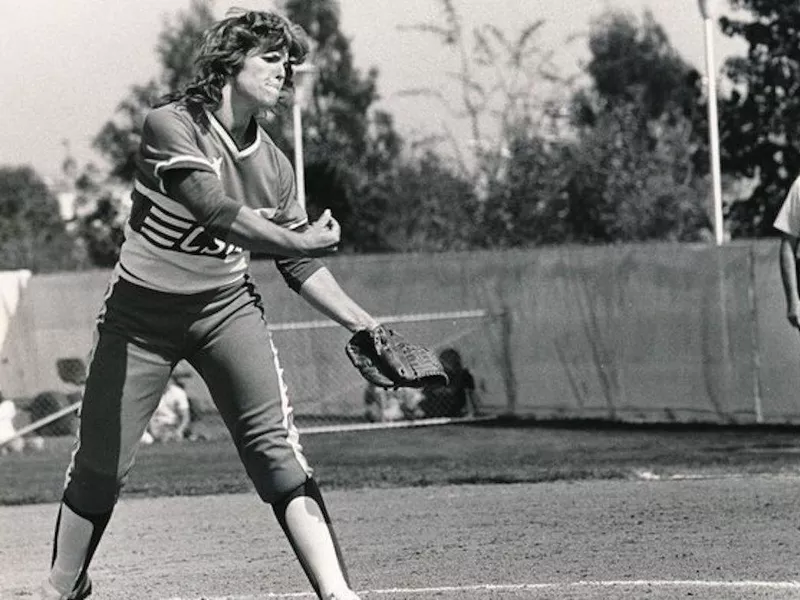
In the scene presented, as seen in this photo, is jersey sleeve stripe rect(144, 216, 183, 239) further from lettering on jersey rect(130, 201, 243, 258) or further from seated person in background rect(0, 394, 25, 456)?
seated person in background rect(0, 394, 25, 456)

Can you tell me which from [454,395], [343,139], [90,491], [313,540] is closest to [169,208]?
[90,491]

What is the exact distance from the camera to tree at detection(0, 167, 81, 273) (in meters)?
42.1

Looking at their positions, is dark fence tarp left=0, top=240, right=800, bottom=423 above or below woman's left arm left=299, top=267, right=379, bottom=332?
below

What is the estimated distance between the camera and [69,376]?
62.2 ft

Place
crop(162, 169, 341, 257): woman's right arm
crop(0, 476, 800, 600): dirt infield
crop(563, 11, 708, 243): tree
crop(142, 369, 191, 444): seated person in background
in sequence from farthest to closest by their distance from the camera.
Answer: crop(563, 11, 708, 243): tree → crop(142, 369, 191, 444): seated person in background → crop(0, 476, 800, 600): dirt infield → crop(162, 169, 341, 257): woman's right arm

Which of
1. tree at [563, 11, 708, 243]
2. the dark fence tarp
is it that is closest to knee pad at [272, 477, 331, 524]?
the dark fence tarp

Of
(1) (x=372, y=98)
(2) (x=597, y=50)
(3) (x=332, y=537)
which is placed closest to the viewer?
(3) (x=332, y=537)

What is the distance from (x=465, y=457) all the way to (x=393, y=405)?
3.41 m

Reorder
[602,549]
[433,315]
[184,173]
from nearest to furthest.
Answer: [184,173]
[602,549]
[433,315]

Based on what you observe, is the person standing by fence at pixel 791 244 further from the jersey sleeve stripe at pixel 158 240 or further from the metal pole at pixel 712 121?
the metal pole at pixel 712 121

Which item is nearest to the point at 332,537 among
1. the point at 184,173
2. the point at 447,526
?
the point at 184,173

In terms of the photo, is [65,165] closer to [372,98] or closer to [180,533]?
[372,98]

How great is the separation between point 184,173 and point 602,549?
3.34 meters

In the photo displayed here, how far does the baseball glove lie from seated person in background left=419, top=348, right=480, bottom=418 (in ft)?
40.0
